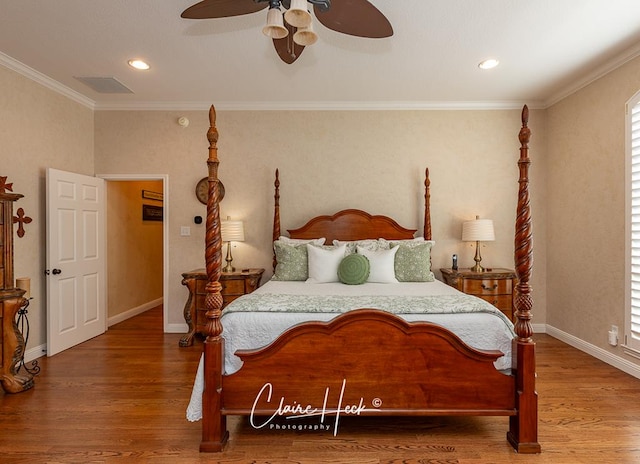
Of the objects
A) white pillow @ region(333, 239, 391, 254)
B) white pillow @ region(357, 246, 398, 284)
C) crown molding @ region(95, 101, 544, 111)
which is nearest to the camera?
white pillow @ region(357, 246, 398, 284)

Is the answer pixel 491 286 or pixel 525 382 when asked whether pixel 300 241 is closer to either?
pixel 491 286

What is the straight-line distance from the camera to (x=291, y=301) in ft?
7.86

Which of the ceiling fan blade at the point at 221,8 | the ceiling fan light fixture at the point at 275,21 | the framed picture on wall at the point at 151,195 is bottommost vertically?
the framed picture on wall at the point at 151,195

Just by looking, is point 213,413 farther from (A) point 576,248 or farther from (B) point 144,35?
(A) point 576,248

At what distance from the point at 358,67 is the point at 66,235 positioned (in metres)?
3.37

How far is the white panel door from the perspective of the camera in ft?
12.2

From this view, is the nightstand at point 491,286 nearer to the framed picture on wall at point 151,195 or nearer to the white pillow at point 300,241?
the white pillow at point 300,241

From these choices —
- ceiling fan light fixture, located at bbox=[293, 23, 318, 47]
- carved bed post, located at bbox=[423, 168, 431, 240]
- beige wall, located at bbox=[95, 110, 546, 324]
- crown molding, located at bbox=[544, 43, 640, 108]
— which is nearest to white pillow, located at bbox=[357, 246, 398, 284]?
carved bed post, located at bbox=[423, 168, 431, 240]

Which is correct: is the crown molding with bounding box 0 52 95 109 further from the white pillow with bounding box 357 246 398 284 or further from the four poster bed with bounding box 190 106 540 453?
the white pillow with bounding box 357 246 398 284

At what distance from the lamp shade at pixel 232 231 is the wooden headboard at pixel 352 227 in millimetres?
388

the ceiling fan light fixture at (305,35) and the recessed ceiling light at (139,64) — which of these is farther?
the recessed ceiling light at (139,64)

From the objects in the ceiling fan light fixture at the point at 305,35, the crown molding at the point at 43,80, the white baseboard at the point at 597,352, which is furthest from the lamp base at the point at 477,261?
A: the crown molding at the point at 43,80

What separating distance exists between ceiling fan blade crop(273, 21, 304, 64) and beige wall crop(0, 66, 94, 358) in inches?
106

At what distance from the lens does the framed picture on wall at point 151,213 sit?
19.7 feet
